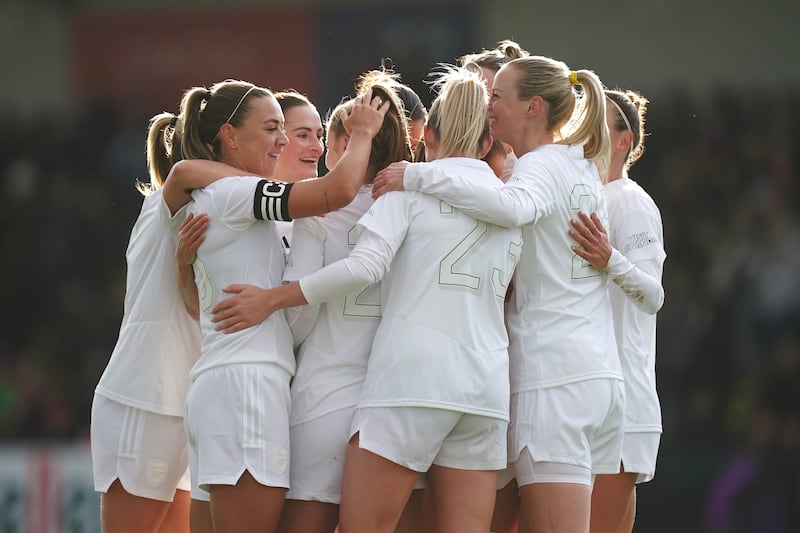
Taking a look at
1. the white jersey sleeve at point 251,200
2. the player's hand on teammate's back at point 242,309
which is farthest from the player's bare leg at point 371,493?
the white jersey sleeve at point 251,200

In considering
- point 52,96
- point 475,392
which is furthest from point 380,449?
point 52,96

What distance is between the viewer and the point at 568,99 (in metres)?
4.56

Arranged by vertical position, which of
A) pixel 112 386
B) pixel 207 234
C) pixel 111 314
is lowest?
pixel 111 314

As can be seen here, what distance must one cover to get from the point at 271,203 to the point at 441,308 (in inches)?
26.5

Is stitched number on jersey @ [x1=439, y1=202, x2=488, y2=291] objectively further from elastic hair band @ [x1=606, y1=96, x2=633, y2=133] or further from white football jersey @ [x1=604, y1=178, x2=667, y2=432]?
elastic hair band @ [x1=606, y1=96, x2=633, y2=133]

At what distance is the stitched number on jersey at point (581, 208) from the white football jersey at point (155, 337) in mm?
1453

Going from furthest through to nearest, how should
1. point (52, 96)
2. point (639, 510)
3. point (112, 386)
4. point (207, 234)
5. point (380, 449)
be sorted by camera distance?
point (52, 96) < point (639, 510) < point (112, 386) < point (207, 234) < point (380, 449)

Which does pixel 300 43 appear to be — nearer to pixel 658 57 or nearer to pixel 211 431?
pixel 658 57

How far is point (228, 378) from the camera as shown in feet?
13.7

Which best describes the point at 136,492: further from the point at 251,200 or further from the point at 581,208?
the point at 581,208

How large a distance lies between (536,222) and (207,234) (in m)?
1.14

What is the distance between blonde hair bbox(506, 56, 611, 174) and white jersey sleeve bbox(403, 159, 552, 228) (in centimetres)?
40

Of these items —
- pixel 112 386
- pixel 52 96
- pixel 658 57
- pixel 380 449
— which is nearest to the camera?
pixel 380 449

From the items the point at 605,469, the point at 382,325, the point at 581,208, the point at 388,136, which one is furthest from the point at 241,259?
the point at 605,469
